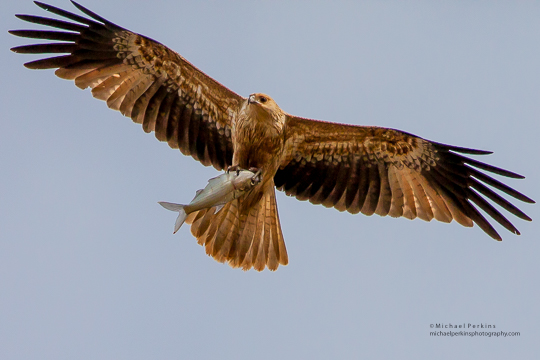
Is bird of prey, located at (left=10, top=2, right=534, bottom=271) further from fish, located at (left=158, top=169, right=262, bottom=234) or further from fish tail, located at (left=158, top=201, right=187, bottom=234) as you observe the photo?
fish tail, located at (left=158, top=201, right=187, bottom=234)

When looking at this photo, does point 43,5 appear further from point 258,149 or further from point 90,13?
point 258,149

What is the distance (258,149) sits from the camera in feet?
29.3

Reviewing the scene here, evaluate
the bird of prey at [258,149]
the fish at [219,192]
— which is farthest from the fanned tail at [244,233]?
the fish at [219,192]

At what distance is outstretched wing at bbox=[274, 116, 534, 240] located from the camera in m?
9.48

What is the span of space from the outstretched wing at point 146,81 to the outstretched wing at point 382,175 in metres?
0.94

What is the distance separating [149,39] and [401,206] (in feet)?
11.8

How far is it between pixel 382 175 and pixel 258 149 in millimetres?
1823

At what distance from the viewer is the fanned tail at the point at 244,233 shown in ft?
30.3

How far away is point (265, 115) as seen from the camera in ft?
28.8

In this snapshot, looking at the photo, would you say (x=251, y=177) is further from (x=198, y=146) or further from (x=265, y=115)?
(x=198, y=146)

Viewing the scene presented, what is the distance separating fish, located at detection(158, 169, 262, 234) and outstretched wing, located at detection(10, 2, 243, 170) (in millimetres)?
1028

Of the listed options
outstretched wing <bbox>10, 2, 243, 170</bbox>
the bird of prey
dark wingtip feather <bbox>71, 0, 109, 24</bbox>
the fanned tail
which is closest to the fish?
the bird of prey

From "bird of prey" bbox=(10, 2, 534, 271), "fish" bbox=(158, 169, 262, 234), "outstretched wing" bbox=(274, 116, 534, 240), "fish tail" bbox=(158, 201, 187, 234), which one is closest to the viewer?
"fish tail" bbox=(158, 201, 187, 234)

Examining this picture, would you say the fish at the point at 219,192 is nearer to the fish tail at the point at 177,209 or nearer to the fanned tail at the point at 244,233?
the fish tail at the point at 177,209
